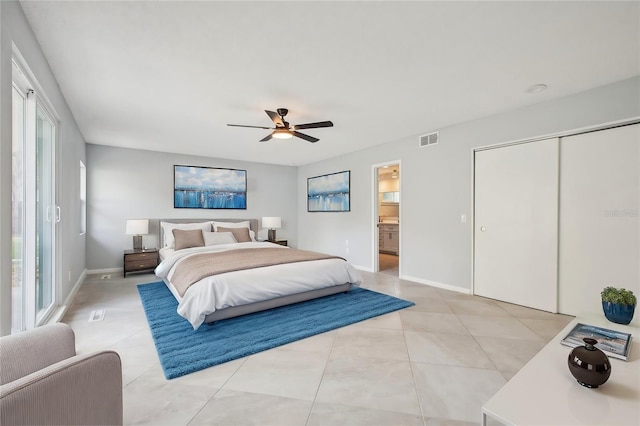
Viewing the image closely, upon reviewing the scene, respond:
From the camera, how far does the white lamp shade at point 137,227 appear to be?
516cm

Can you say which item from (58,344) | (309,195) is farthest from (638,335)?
(309,195)

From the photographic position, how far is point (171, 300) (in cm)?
376

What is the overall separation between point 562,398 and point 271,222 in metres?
5.92

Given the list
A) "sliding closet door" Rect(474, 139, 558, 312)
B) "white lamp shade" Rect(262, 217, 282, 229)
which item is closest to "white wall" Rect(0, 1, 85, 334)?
"white lamp shade" Rect(262, 217, 282, 229)

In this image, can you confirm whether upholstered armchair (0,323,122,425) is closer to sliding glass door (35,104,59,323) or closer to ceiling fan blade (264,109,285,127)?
sliding glass door (35,104,59,323)

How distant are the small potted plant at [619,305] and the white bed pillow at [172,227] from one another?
18.4 feet

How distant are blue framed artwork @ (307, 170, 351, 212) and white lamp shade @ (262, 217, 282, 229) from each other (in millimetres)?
916

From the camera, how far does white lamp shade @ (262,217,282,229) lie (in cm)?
671

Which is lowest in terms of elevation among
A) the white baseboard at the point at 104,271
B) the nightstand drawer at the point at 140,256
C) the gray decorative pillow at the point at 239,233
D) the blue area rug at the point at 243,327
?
the blue area rug at the point at 243,327

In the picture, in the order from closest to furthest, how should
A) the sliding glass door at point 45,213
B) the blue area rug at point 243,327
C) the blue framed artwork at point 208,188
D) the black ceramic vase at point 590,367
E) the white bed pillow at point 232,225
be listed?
the black ceramic vase at point 590,367, the blue area rug at point 243,327, the sliding glass door at point 45,213, the white bed pillow at point 232,225, the blue framed artwork at point 208,188

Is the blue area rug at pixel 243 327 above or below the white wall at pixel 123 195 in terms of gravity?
below

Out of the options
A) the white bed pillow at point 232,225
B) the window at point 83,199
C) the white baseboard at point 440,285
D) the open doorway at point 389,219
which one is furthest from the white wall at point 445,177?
the window at point 83,199

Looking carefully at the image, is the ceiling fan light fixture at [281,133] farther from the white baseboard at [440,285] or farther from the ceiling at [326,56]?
the white baseboard at [440,285]

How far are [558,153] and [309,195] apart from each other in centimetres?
495
